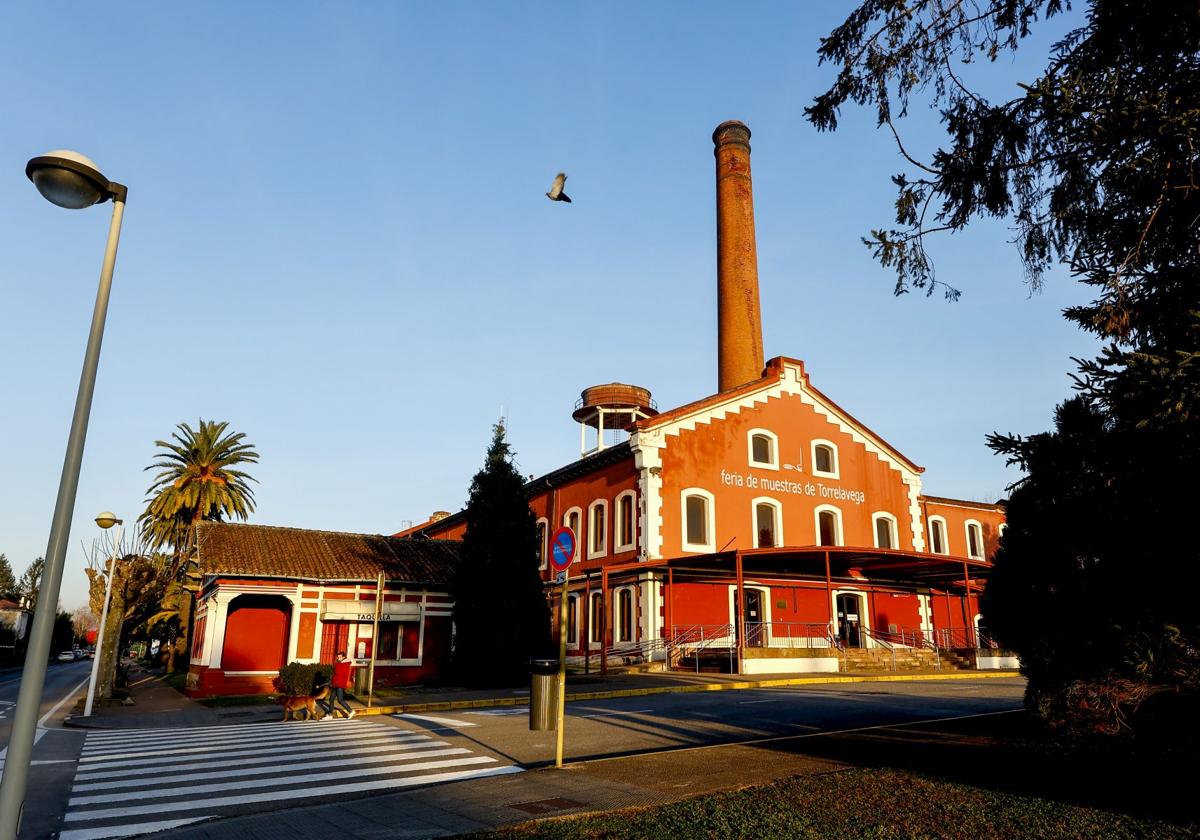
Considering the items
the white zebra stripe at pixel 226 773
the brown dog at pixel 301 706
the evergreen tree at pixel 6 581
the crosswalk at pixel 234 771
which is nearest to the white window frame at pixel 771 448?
the brown dog at pixel 301 706

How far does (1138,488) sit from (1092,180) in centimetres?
314

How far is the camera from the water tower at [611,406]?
40.8m

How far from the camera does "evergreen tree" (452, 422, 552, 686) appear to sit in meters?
24.0

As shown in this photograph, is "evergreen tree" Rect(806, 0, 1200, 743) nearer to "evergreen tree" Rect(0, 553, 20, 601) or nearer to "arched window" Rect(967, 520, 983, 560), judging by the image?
"arched window" Rect(967, 520, 983, 560)

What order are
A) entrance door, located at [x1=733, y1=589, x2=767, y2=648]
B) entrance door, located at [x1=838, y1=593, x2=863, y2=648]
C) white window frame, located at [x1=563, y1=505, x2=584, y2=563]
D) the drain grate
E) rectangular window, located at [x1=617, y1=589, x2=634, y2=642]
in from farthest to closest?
white window frame, located at [x1=563, y1=505, x2=584, y2=563] < entrance door, located at [x1=838, y1=593, x2=863, y2=648] < entrance door, located at [x1=733, y1=589, x2=767, y2=648] < rectangular window, located at [x1=617, y1=589, x2=634, y2=642] < the drain grate

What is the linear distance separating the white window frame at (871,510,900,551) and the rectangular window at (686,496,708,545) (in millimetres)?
9076

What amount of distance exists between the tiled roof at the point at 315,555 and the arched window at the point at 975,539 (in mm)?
25956

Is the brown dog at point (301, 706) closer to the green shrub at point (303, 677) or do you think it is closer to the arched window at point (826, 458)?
the green shrub at point (303, 677)

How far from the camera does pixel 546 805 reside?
24.0 feet

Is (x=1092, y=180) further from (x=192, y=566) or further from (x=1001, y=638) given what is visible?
(x=192, y=566)

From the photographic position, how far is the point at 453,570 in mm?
29328

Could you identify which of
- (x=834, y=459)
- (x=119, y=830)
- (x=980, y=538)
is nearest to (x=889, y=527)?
(x=834, y=459)

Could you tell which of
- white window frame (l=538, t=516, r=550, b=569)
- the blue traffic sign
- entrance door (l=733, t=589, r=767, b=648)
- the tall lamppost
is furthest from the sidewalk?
the tall lamppost

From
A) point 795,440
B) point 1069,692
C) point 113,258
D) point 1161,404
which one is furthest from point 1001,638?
point 795,440
